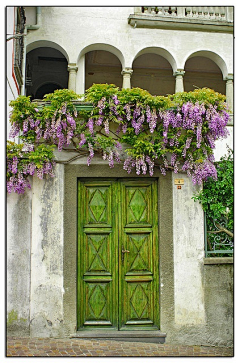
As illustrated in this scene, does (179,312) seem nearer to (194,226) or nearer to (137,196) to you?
(194,226)

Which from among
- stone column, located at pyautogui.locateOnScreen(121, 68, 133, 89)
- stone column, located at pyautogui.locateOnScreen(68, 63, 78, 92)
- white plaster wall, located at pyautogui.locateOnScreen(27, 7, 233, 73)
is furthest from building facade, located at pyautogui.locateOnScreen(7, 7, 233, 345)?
white plaster wall, located at pyautogui.locateOnScreen(27, 7, 233, 73)

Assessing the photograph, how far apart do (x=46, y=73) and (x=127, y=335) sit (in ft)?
36.3

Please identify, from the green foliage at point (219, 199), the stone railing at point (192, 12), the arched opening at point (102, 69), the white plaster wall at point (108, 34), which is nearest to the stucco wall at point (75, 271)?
the green foliage at point (219, 199)

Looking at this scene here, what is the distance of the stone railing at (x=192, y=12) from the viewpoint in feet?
38.7

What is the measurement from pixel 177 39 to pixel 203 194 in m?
7.92

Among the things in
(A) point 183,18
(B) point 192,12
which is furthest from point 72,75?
(B) point 192,12

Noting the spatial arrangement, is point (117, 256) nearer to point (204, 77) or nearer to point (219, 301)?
point (219, 301)

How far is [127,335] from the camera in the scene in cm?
547

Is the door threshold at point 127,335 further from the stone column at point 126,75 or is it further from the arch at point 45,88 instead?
the arch at point 45,88

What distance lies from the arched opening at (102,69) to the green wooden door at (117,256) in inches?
350

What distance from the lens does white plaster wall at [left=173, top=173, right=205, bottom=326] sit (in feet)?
18.2

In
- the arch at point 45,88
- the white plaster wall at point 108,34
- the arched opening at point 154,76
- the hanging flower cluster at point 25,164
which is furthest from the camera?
the arch at point 45,88

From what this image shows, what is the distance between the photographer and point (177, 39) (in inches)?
469

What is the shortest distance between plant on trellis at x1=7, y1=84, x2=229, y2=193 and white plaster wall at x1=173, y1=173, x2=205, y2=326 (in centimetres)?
41
